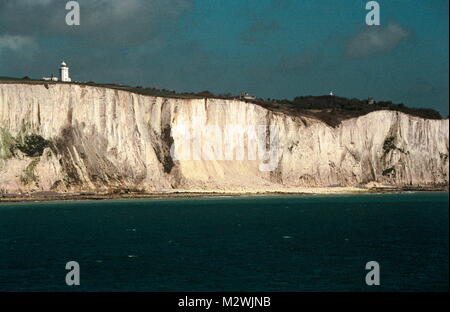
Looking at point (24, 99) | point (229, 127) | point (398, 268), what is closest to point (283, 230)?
point (398, 268)

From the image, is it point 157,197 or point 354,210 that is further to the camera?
point 157,197

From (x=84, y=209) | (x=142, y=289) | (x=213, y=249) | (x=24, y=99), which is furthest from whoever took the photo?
(x=24, y=99)

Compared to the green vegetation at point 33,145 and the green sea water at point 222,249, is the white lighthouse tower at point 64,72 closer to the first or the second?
the green vegetation at point 33,145

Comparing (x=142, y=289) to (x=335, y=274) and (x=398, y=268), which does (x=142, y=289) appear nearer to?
(x=335, y=274)

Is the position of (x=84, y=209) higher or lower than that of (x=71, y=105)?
lower

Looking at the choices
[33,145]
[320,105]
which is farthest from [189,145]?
[320,105]

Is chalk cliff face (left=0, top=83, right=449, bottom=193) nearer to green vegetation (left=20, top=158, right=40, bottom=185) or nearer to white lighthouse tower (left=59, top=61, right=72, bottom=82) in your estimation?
green vegetation (left=20, top=158, right=40, bottom=185)

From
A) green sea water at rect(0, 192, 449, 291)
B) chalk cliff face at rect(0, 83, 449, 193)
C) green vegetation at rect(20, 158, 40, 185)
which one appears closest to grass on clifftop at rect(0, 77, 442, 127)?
chalk cliff face at rect(0, 83, 449, 193)
